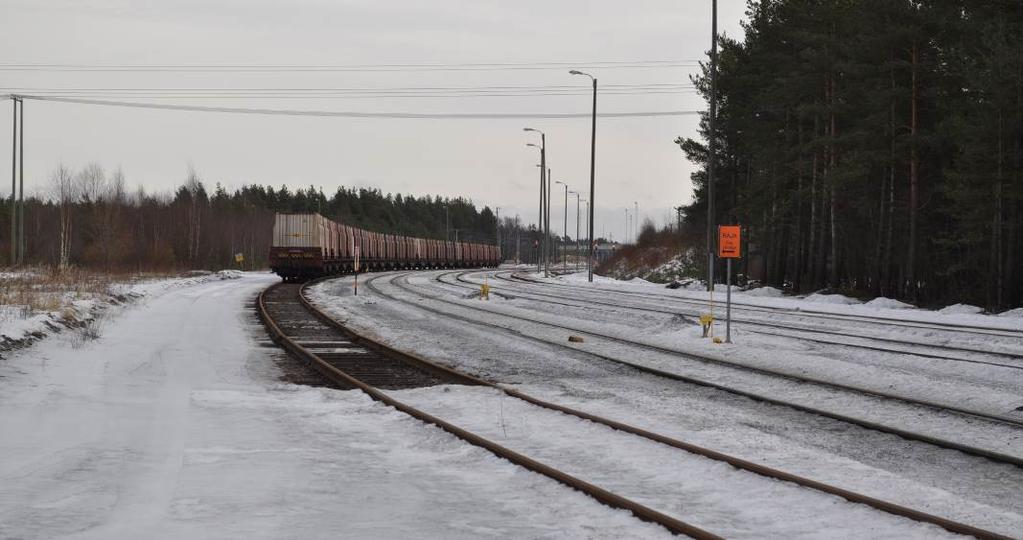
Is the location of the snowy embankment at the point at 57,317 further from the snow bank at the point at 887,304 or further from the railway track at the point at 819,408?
the snow bank at the point at 887,304

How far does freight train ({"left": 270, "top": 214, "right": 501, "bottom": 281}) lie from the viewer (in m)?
47.3

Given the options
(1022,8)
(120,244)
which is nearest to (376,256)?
(120,244)

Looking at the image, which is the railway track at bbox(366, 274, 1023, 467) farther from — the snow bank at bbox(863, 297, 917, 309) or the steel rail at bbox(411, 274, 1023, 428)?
the snow bank at bbox(863, 297, 917, 309)

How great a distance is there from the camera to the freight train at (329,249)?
47.3m

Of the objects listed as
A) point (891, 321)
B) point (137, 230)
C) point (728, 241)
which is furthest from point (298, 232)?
point (137, 230)

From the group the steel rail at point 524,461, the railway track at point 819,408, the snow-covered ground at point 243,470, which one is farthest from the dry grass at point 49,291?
the railway track at point 819,408

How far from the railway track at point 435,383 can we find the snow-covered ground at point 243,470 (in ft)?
0.41

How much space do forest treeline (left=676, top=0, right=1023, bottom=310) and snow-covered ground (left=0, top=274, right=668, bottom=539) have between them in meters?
23.4

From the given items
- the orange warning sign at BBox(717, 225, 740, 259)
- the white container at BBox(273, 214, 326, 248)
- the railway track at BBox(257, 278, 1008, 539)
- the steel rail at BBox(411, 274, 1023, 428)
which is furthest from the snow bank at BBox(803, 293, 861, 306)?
the white container at BBox(273, 214, 326, 248)

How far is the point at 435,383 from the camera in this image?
12328 mm

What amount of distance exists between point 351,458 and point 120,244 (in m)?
74.0

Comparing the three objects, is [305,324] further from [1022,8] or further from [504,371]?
[1022,8]

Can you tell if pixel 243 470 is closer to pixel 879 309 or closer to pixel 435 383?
pixel 435 383

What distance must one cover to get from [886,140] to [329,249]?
29.3m
